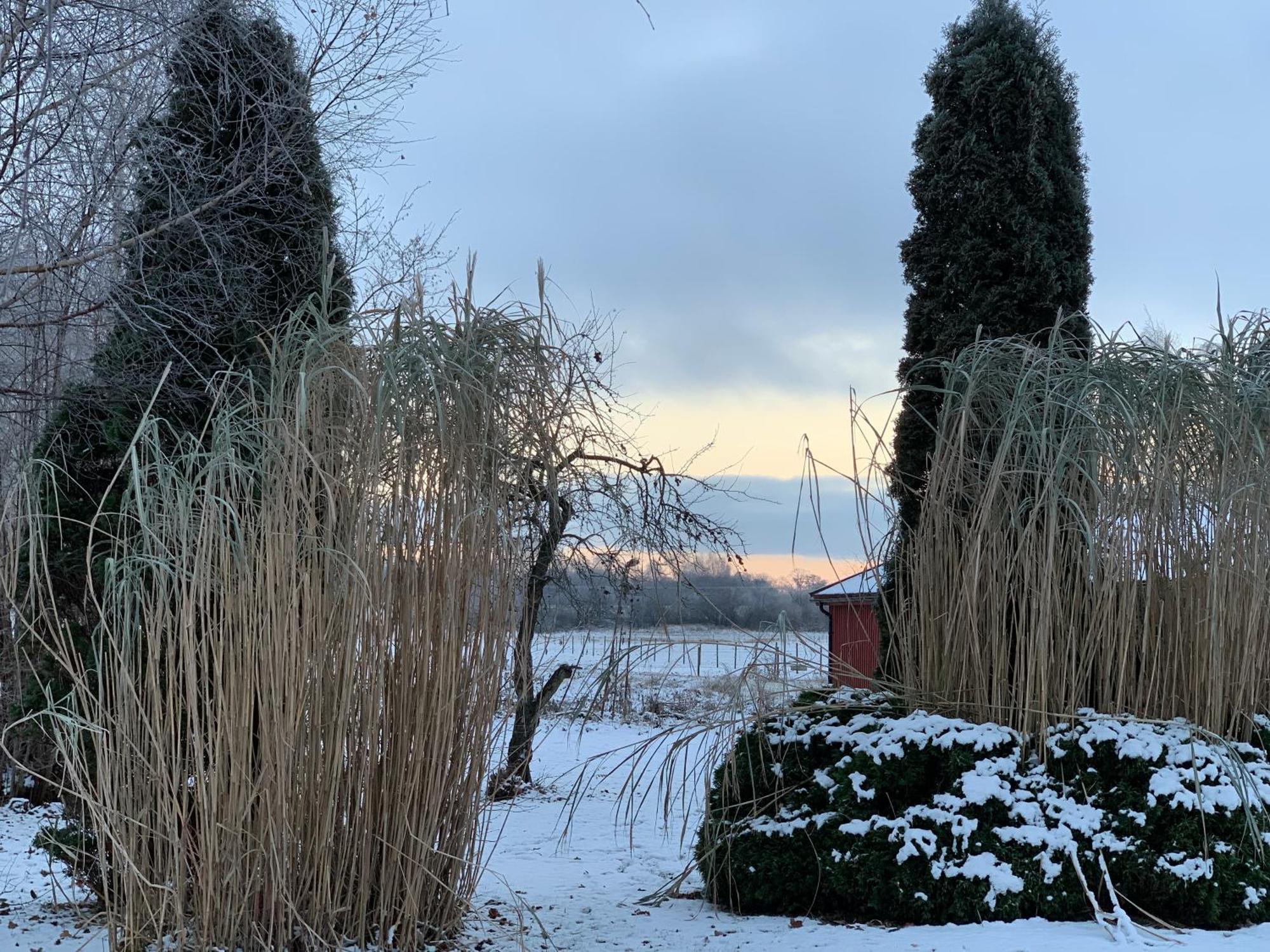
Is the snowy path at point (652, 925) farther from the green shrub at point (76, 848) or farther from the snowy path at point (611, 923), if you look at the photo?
the green shrub at point (76, 848)

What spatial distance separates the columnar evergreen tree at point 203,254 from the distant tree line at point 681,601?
171cm

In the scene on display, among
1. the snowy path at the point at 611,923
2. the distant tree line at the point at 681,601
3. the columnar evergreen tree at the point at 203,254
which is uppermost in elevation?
the columnar evergreen tree at the point at 203,254

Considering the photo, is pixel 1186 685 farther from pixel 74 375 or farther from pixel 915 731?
pixel 74 375

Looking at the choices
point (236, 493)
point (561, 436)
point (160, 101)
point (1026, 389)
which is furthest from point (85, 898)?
point (1026, 389)

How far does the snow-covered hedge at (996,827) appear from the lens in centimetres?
369

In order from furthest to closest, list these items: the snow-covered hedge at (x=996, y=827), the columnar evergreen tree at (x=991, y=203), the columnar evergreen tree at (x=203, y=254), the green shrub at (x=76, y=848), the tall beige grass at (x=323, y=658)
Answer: the columnar evergreen tree at (x=991, y=203), the columnar evergreen tree at (x=203, y=254), the green shrub at (x=76, y=848), the snow-covered hedge at (x=996, y=827), the tall beige grass at (x=323, y=658)

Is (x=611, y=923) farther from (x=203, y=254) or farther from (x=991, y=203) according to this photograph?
(x=991, y=203)

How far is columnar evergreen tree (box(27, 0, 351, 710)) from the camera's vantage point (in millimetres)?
4227

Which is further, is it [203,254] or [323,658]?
[203,254]

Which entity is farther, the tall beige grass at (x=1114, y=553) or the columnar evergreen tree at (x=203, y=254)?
the columnar evergreen tree at (x=203, y=254)

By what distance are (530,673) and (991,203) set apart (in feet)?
15.1

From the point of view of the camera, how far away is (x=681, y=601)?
332 centimetres

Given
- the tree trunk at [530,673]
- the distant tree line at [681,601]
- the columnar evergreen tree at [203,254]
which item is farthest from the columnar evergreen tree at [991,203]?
the columnar evergreen tree at [203,254]

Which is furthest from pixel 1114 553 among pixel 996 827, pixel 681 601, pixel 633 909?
pixel 633 909
